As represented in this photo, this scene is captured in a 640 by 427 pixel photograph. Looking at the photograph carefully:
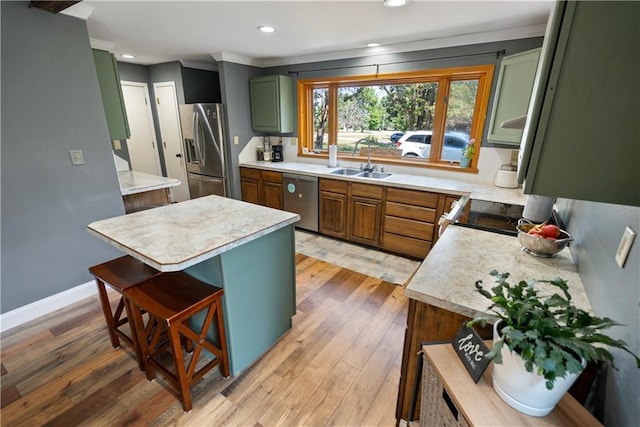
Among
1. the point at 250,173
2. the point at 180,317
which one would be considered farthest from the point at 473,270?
the point at 250,173

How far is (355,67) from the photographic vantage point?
3.57 meters

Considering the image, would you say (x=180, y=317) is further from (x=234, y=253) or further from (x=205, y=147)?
(x=205, y=147)

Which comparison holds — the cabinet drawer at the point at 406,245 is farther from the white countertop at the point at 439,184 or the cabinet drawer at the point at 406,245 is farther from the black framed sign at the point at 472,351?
the black framed sign at the point at 472,351

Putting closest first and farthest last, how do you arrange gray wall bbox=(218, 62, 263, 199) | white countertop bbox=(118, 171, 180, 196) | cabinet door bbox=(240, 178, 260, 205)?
white countertop bbox=(118, 171, 180, 196) < gray wall bbox=(218, 62, 263, 199) < cabinet door bbox=(240, 178, 260, 205)

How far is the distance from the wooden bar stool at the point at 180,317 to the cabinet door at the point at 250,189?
2.70 metres

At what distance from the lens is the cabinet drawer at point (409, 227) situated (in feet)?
9.80

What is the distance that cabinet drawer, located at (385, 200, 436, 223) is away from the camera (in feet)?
9.61

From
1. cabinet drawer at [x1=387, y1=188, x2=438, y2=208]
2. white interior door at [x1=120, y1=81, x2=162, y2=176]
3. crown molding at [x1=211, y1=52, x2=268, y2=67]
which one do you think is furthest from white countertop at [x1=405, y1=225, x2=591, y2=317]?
white interior door at [x1=120, y1=81, x2=162, y2=176]

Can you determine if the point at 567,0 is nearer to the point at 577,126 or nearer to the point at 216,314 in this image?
the point at 577,126

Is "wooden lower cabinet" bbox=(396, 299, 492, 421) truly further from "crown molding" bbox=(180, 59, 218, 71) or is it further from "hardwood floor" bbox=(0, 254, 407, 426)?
"crown molding" bbox=(180, 59, 218, 71)

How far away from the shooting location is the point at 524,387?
29.3 inches

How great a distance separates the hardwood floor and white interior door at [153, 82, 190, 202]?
10.2ft

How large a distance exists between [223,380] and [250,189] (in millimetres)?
3042

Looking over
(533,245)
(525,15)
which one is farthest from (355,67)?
(533,245)
